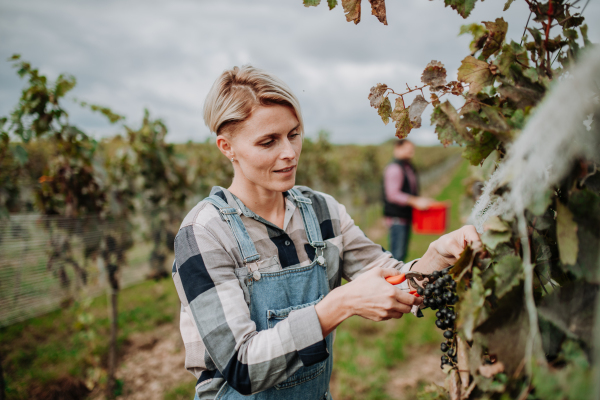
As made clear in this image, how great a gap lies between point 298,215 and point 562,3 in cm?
118

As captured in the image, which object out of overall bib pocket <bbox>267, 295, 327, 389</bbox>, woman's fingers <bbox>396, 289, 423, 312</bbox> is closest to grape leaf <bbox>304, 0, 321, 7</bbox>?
woman's fingers <bbox>396, 289, 423, 312</bbox>

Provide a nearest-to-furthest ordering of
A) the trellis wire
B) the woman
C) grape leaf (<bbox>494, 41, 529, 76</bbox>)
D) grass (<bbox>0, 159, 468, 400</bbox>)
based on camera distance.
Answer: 1. grape leaf (<bbox>494, 41, 529, 76</bbox>)
2. the woman
3. the trellis wire
4. grass (<bbox>0, 159, 468, 400</bbox>)

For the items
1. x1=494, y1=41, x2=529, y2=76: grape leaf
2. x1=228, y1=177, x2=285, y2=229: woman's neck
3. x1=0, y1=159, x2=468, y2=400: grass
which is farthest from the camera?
x1=0, y1=159, x2=468, y2=400: grass

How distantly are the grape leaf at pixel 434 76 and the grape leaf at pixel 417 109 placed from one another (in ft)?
0.17

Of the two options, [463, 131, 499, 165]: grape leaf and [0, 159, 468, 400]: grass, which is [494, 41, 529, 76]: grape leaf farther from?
[0, 159, 468, 400]: grass

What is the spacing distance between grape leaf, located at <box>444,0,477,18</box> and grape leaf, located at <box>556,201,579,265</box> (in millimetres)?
620

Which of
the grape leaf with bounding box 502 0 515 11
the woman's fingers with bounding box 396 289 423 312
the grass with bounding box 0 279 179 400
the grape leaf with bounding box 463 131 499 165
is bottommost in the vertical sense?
the grass with bounding box 0 279 179 400

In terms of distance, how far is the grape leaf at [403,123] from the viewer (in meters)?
1.18

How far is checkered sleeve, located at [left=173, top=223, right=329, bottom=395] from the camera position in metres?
1.15

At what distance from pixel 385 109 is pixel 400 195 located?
4.21 metres

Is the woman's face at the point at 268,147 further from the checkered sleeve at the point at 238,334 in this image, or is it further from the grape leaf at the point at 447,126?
the grape leaf at the point at 447,126

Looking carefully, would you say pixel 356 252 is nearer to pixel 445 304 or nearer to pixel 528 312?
pixel 445 304

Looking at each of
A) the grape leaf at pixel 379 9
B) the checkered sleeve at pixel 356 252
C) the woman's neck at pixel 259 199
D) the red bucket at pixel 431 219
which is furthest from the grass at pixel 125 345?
the grape leaf at pixel 379 9

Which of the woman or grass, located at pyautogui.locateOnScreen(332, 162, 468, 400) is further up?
the woman
